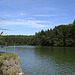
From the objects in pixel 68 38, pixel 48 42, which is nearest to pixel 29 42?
pixel 48 42

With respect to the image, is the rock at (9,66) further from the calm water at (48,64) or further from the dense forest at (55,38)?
the dense forest at (55,38)

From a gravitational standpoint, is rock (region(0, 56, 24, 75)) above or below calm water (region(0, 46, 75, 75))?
above

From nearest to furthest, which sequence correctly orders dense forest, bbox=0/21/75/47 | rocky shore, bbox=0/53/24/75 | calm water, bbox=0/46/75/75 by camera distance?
rocky shore, bbox=0/53/24/75 < calm water, bbox=0/46/75/75 < dense forest, bbox=0/21/75/47

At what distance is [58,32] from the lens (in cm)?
10000

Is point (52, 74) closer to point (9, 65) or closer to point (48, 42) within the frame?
point (9, 65)

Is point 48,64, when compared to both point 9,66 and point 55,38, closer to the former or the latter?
point 9,66

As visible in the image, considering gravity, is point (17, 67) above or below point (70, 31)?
below

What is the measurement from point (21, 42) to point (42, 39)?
2733cm

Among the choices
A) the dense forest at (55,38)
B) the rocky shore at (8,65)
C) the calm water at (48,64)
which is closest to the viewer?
the rocky shore at (8,65)

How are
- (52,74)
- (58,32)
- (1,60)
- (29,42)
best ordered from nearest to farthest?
1. (1,60)
2. (52,74)
3. (58,32)
4. (29,42)

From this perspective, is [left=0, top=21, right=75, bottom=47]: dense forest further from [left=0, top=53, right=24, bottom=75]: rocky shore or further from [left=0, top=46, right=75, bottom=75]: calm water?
[left=0, top=53, right=24, bottom=75]: rocky shore

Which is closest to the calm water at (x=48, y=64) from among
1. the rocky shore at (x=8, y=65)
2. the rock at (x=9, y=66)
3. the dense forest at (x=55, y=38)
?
the rock at (x=9, y=66)

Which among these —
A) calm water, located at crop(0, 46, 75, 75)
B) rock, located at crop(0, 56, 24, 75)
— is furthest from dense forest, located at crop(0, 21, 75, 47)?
rock, located at crop(0, 56, 24, 75)

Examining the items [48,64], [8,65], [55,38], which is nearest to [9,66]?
[8,65]
